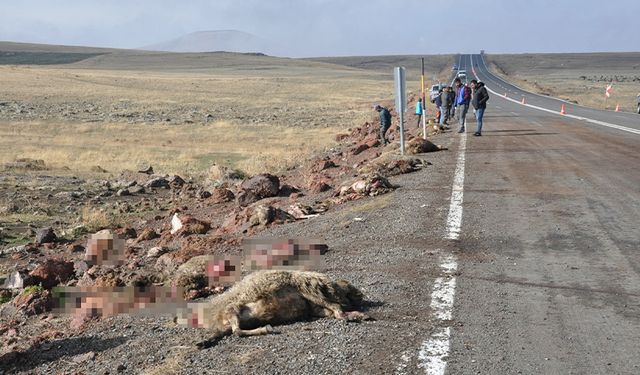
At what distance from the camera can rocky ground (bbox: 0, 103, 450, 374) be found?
585cm

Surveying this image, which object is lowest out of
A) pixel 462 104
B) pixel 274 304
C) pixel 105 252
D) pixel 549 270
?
pixel 105 252

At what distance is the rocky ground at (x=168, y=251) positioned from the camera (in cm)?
585

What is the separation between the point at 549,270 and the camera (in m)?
7.39

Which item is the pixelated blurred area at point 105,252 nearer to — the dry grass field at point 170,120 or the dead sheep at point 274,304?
the dead sheep at point 274,304

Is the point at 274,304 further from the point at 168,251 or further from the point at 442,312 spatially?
the point at 168,251

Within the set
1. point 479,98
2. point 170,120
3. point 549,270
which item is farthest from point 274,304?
point 170,120

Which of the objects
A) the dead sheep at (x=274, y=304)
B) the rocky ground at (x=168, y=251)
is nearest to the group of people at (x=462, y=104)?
the rocky ground at (x=168, y=251)

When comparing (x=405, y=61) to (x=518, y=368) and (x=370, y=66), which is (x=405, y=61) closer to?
(x=370, y=66)

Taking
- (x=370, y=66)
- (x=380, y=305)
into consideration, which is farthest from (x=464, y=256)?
(x=370, y=66)

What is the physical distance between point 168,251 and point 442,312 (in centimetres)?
614

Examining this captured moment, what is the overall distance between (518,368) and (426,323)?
1106mm

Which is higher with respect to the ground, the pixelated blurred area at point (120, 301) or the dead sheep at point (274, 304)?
the dead sheep at point (274, 304)

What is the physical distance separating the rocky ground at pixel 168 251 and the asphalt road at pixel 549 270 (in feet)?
2.58

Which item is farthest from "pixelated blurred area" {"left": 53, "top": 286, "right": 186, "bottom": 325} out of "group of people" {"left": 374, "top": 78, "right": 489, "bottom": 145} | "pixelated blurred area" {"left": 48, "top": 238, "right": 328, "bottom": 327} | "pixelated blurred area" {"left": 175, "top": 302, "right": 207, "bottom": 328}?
"group of people" {"left": 374, "top": 78, "right": 489, "bottom": 145}
